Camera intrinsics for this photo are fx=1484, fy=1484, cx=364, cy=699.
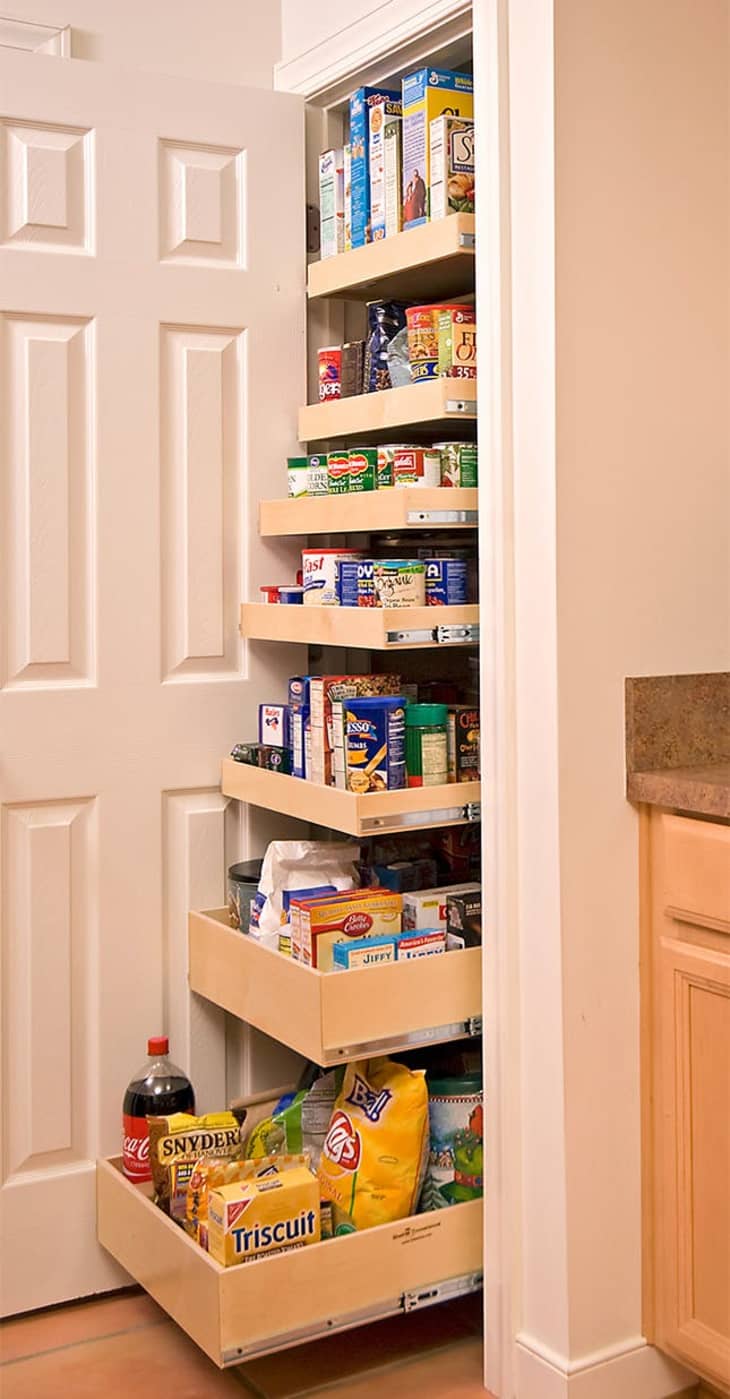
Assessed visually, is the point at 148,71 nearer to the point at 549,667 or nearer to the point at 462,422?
the point at 462,422

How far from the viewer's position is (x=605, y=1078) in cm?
198

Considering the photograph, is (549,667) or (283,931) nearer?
(549,667)

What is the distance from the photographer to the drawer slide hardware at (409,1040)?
2.03 m

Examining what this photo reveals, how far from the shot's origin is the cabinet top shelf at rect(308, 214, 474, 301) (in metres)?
2.07

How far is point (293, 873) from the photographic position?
2.22 metres

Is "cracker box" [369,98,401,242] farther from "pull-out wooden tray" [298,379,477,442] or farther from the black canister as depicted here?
the black canister

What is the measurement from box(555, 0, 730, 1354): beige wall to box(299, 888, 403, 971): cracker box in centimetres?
28

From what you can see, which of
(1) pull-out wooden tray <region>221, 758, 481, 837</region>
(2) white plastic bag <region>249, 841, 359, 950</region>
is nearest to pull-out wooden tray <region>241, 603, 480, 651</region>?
(1) pull-out wooden tray <region>221, 758, 481, 837</region>

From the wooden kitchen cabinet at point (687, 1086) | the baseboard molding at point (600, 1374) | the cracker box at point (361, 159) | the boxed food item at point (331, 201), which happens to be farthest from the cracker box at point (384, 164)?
the baseboard molding at point (600, 1374)

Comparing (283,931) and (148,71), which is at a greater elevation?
(148,71)

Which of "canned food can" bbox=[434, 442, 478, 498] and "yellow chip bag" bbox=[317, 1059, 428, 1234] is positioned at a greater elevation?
"canned food can" bbox=[434, 442, 478, 498]

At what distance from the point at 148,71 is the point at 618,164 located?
33.1 inches

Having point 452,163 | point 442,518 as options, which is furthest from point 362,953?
point 452,163

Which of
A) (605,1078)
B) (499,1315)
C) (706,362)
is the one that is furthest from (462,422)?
(499,1315)
